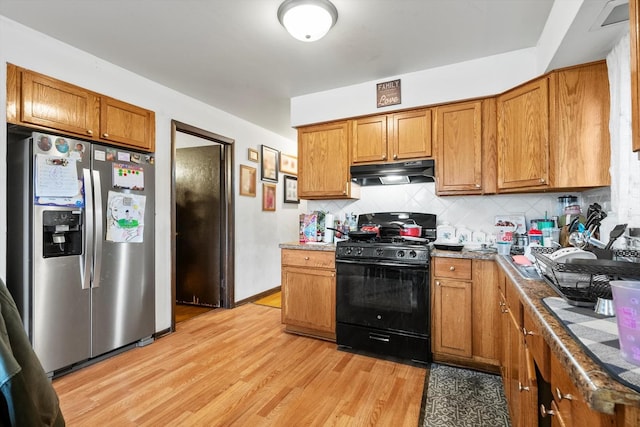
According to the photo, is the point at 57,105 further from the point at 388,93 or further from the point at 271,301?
the point at 271,301

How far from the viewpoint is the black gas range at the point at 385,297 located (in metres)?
2.33

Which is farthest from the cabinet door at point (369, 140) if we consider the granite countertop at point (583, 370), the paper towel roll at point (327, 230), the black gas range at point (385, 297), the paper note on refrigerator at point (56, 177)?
the paper note on refrigerator at point (56, 177)

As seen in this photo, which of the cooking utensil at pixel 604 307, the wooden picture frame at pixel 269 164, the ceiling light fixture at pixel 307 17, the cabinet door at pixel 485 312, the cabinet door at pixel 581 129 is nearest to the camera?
the cooking utensil at pixel 604 307

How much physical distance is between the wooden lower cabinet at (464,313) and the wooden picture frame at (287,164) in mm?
3012

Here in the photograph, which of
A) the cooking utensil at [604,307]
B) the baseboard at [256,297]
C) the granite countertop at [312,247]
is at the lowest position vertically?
the baseboard at [256,297]

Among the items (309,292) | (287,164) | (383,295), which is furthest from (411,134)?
(287,164)

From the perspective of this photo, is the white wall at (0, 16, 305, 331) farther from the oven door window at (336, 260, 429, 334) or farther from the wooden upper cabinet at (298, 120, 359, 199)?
the oven door window at (336, 260, 429, 334)

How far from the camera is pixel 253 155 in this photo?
4137mm

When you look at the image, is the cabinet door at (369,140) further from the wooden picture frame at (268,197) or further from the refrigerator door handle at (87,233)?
the refrigerator door handle at (87,233)

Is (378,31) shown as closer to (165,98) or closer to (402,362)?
(165,98)

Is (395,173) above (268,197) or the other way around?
above

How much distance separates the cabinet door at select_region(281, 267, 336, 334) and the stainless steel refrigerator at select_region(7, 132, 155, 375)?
1.23 m

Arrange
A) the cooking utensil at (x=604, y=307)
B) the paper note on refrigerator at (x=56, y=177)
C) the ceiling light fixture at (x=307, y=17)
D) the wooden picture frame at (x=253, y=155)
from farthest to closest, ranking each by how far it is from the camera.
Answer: the wooden picture frame at (x=253, y=155) < the paper note on refrigerator at (x=56, y=177) < the ceiling light fixture at (x=307, y=17) < the cooking utensil at (x=604, y=307)

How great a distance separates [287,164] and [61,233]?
314 cm
